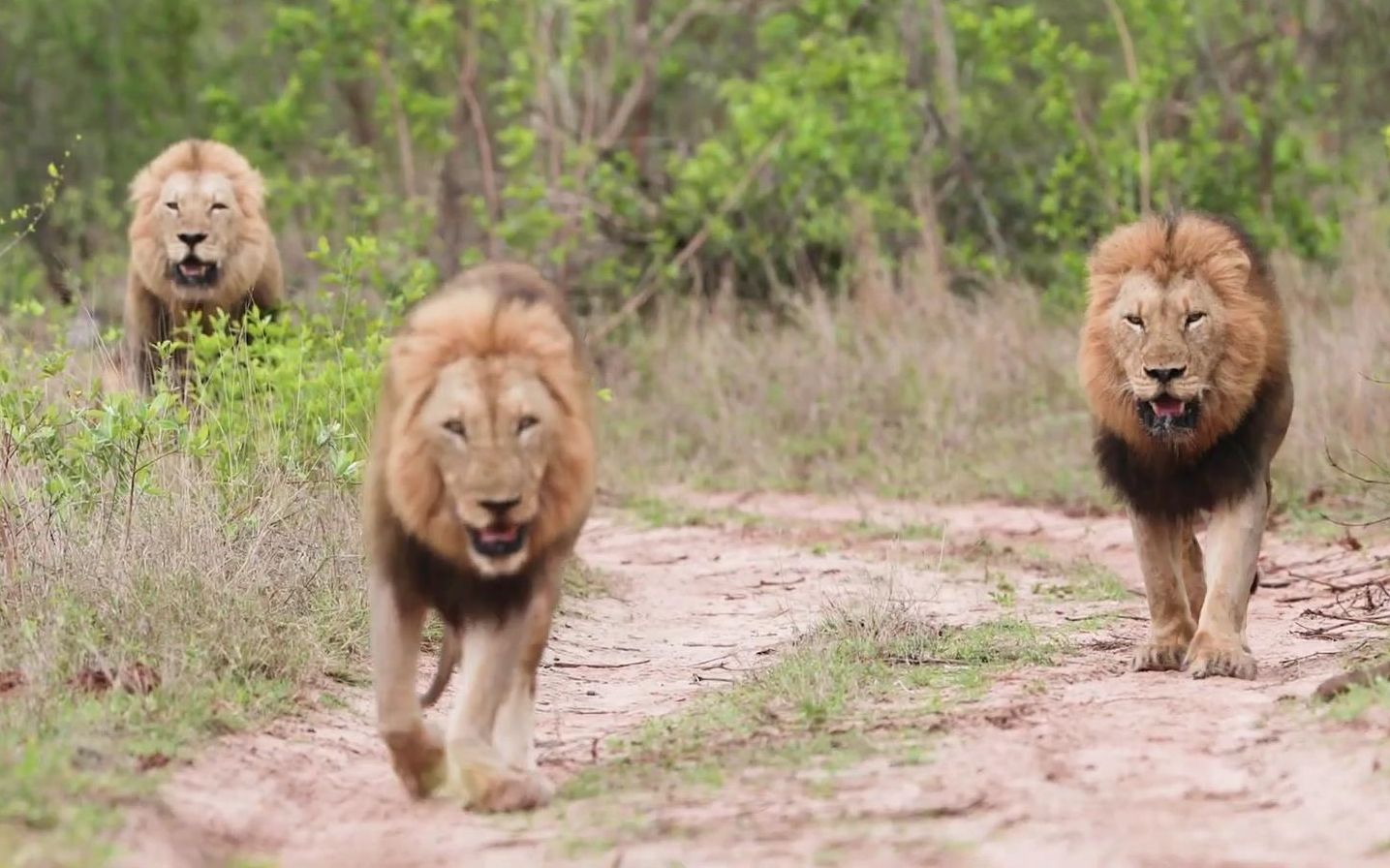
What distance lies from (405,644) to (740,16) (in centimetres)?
1442

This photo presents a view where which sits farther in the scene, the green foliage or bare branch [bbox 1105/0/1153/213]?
the green foliage

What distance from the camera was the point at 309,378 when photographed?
24.6ft

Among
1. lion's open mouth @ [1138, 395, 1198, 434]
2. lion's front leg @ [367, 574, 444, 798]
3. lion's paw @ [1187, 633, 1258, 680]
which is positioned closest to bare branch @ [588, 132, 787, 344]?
lion's open mouth @ [1138, 395, 1198, 434]

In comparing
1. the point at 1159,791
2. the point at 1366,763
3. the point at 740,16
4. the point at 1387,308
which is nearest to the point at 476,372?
the point at 1159,791

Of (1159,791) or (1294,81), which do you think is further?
(1294,81)

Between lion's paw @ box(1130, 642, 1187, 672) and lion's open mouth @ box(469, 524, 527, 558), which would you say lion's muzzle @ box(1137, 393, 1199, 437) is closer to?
lion's paw @ box(1130, 642, 1187, 672)

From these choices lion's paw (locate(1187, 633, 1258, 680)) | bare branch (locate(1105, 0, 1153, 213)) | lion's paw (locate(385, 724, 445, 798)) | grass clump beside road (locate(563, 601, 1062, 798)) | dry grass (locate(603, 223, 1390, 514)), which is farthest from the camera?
bare branch (locate(1105, 0, 1153, 213))

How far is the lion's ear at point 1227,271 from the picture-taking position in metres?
6.27

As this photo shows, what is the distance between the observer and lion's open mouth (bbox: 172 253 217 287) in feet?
29.9

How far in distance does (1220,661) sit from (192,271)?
4.87 meters

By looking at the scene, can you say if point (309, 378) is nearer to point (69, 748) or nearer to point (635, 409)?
point (69, 748)

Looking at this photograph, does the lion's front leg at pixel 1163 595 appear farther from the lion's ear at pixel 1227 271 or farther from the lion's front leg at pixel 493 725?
the lion's front leg at pixel 493 725

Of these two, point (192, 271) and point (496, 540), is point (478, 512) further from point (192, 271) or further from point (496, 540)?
point (192, 271)

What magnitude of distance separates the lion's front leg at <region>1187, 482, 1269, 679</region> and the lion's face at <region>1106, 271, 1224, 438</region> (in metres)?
0.30
